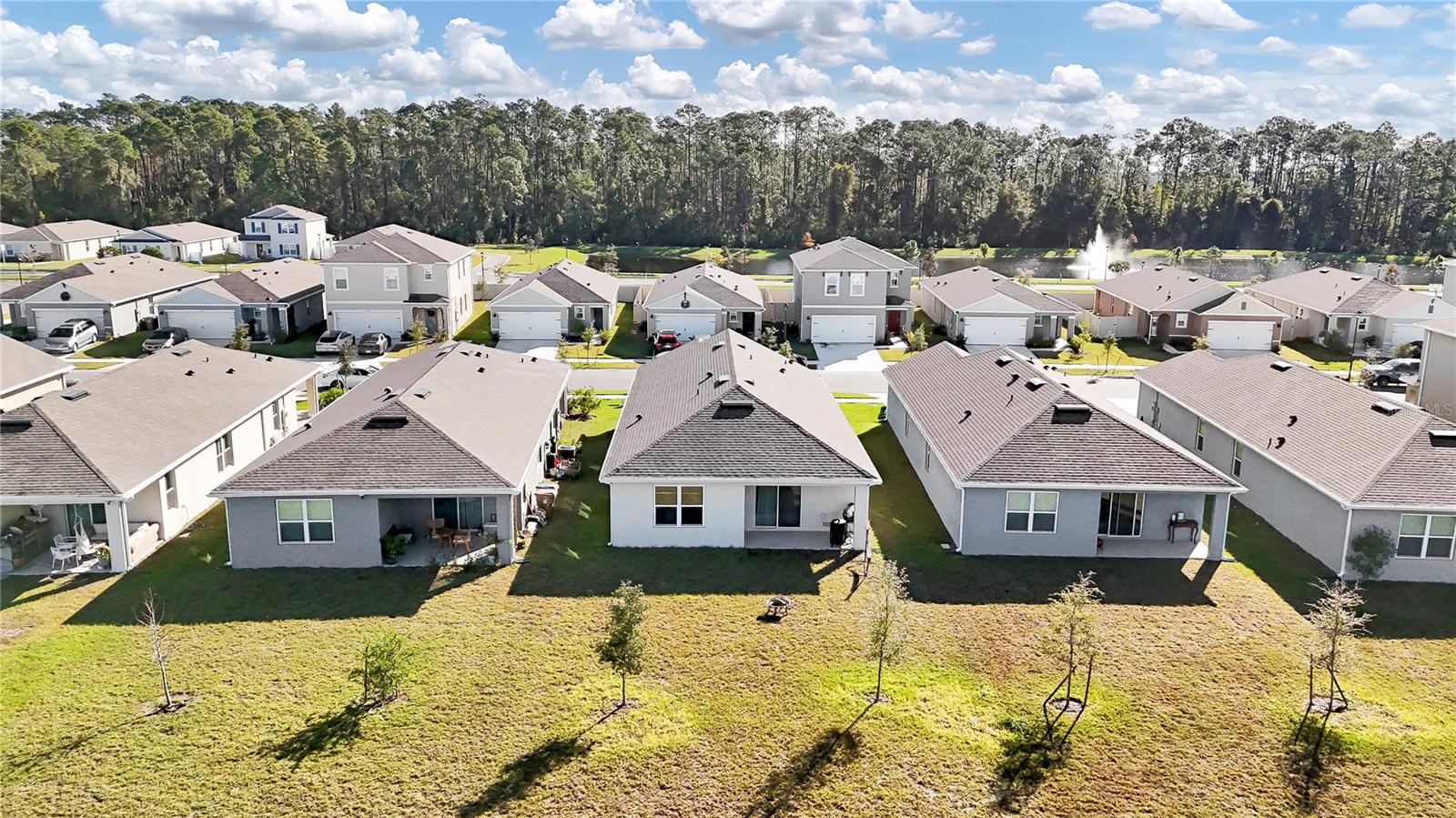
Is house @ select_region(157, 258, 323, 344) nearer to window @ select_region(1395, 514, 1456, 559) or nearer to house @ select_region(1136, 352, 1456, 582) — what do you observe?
house @ select_region(1136, 352, 1456, 582)

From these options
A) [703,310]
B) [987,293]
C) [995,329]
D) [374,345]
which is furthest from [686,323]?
[995,329]

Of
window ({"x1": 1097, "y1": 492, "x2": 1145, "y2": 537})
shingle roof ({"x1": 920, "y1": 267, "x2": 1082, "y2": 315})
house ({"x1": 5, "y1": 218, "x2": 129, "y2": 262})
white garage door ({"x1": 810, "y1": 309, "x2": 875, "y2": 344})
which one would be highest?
house ({"x1": 5, "y1": 218, "x2": 129, "y2": 262})

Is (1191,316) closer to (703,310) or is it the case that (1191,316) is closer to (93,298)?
(703,310)

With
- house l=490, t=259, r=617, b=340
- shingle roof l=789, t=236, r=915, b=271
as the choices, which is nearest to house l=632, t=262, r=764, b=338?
house l=490, t=259, r=617, b=340

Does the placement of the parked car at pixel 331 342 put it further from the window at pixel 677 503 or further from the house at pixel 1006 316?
the house at pixel 1006 316

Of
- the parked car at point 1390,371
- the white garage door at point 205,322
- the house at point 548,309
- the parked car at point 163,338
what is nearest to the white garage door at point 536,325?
the house at point 548,309
